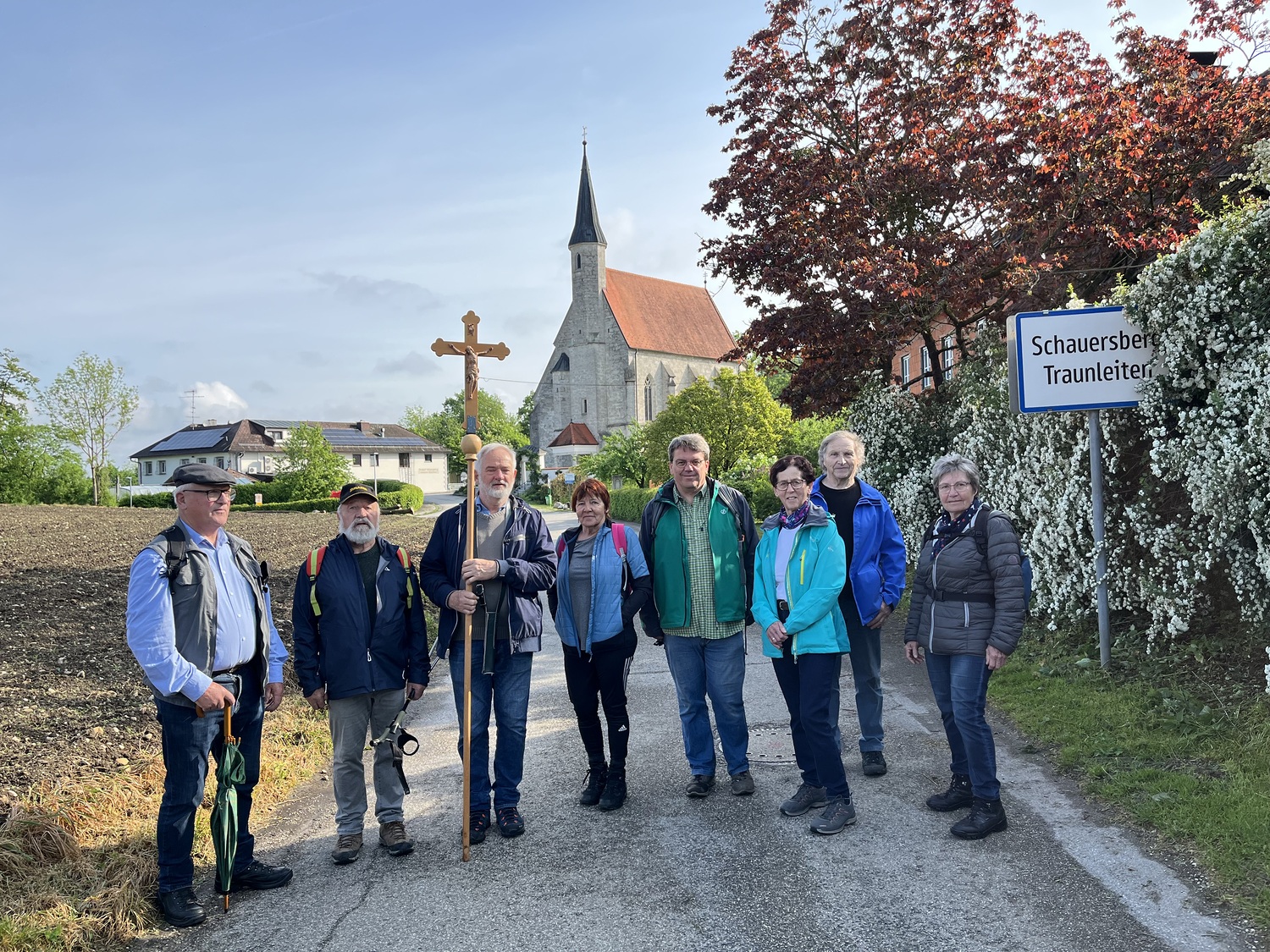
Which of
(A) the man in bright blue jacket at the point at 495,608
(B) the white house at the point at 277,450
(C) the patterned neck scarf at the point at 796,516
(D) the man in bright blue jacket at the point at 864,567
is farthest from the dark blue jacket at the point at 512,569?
(B) the white house at the point at 277,450

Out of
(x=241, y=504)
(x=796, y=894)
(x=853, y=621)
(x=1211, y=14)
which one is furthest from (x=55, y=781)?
(x=241, y=504)

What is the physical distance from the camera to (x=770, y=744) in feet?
20.1

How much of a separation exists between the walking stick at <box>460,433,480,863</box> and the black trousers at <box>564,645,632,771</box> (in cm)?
63

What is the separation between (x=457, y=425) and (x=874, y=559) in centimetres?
10554

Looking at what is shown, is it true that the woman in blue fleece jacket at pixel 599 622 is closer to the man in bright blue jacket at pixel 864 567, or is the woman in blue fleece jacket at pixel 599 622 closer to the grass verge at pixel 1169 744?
the man in bright blue jacket at pixel 864 567

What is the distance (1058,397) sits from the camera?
7.20 m

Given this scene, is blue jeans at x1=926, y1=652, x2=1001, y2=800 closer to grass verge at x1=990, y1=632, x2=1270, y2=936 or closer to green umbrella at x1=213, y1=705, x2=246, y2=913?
grass verge at x1=990, y1=632, x2=1270, y2=936

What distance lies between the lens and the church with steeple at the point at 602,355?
244ft

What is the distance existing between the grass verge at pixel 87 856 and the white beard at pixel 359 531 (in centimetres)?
161

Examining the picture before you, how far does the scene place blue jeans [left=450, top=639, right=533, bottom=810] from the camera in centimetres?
483

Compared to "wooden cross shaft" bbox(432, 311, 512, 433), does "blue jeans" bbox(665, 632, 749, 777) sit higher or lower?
lower

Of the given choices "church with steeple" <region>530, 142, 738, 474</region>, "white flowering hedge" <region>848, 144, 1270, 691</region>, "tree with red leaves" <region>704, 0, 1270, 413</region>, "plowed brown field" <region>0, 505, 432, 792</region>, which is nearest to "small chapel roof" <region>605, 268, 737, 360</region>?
"church with steeple" <region>530, 142, 738, 474</region>

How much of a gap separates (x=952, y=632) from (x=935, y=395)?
8408 millimetres

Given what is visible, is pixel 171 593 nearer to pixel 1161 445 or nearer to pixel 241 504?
pixel 1161 445
